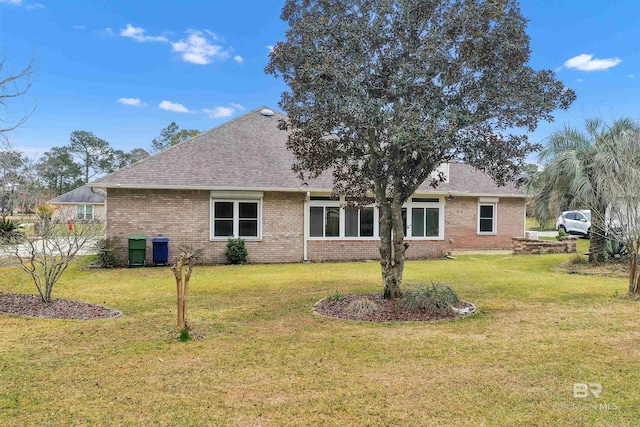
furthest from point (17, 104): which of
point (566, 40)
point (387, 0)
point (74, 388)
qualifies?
point (566, 40)

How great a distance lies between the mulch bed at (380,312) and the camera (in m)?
6.81

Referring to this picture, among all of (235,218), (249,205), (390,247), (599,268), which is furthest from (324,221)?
(599,268)

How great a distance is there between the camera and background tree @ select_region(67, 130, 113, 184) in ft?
198

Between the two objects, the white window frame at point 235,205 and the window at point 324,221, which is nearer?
the white window frame at point 235,205

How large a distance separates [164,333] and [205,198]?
8828 millimetres

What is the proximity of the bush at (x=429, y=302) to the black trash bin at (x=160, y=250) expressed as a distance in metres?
9.06

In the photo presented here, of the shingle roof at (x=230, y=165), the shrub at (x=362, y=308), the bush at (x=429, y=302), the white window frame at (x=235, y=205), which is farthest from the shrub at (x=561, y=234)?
the shrub at (x=362, y=308)

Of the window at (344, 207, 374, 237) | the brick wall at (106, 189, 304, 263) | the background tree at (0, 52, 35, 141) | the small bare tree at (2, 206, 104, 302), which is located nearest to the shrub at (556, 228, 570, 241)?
the window at (344, 207, 374, 237)

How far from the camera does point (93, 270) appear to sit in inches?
505

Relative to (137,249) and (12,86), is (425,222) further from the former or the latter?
(12,86)

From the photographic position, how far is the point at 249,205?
584 inches

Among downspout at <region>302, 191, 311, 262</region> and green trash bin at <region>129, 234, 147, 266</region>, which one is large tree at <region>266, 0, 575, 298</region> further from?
green trash bin at <region>129, 234, 147, 266</region>

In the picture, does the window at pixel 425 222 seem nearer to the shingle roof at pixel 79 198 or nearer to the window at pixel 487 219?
the window at pixel 487 219

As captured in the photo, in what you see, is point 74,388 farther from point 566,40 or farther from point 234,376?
point 566,40
